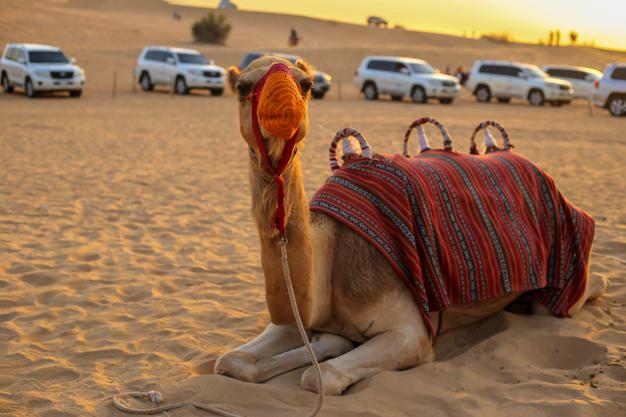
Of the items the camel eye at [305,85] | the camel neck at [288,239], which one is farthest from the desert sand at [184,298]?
the camel eye at [305,85]

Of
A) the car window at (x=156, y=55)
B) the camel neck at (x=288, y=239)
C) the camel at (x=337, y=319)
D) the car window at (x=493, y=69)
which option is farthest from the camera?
the car window at (x=493, y=69)

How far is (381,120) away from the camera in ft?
77.4

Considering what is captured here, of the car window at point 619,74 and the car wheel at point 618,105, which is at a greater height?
the car window at point 619,74

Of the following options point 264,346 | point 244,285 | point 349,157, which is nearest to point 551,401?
point 264,346

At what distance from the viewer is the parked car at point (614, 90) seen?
2756 cm

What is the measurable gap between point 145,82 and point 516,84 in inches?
619

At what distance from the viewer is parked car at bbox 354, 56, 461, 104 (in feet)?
104

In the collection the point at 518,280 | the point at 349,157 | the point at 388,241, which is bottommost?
the point at 518,280

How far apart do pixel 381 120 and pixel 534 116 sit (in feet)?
21.5

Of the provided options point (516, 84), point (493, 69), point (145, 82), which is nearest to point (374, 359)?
point (516, 84)

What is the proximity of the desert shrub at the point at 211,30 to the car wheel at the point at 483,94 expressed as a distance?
29.8 m

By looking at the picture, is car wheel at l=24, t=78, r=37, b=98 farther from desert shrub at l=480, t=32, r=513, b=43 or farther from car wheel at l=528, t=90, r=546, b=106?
desert shrub at l=480, t=32, r=513, b=43

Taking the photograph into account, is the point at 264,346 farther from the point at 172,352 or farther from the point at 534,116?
the point at 534,116

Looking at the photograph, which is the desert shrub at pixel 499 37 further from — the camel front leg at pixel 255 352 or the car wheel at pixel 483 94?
the camel front leg at pixel 255 352
